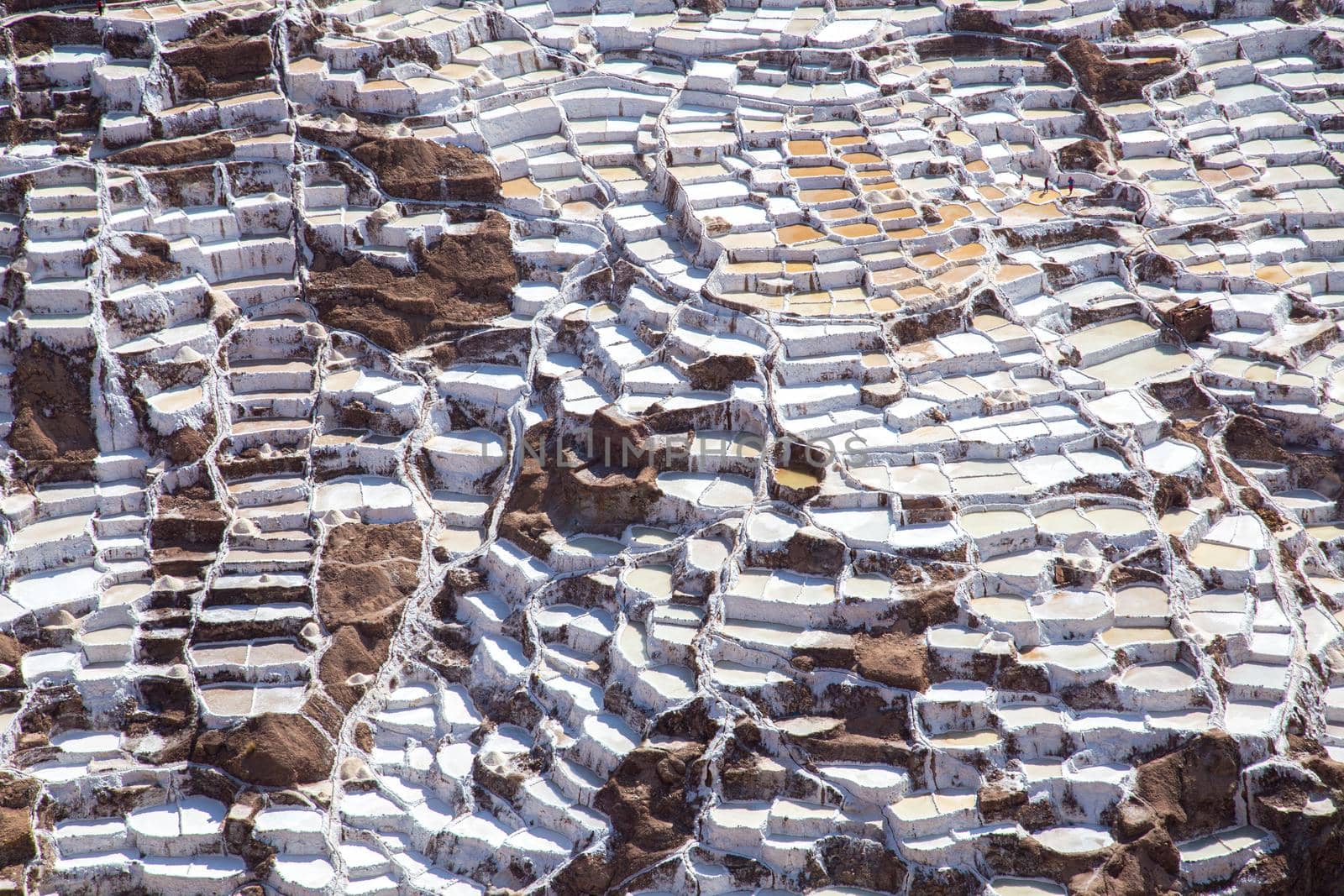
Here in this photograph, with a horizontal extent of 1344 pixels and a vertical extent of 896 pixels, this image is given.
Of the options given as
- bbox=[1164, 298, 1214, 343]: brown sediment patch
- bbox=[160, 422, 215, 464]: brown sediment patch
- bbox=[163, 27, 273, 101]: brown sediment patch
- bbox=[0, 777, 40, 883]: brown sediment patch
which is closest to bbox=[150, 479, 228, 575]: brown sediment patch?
bbox=[160, 422, 215, 464]: brown sediment patch

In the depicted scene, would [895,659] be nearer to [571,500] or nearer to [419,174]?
[571,500]

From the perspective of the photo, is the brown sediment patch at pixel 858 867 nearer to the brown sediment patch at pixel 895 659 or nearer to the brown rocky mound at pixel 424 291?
the brown sediment patch at pixel 895 659

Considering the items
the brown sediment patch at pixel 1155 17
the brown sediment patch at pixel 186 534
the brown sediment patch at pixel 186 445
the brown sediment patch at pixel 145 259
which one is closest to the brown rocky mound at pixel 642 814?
the brown sediment patch at pixel 186 534

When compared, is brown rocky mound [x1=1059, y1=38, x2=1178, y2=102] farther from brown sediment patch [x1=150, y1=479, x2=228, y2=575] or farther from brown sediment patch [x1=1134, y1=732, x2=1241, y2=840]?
brown sediment patch [x1=150, y1=479, x2=228, y2=575]

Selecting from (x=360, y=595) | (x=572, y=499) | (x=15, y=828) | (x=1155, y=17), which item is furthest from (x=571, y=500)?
(x=1155, y=17)

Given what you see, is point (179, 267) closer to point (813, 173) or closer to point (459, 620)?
point (459, 620)

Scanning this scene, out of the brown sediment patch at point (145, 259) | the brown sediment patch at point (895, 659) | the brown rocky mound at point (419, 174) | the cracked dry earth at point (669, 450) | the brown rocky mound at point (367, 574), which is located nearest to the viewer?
the cracked dry earth at point (669, 450)
